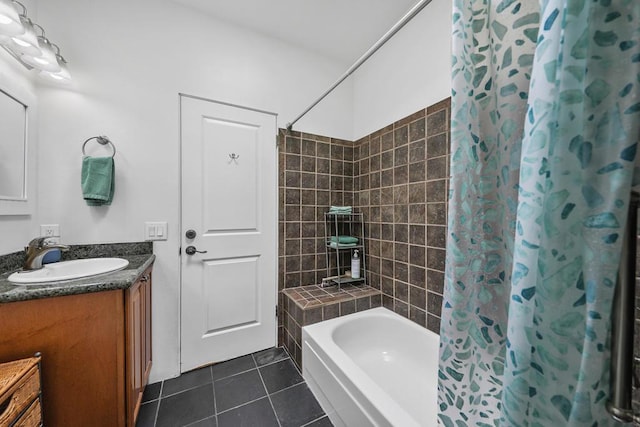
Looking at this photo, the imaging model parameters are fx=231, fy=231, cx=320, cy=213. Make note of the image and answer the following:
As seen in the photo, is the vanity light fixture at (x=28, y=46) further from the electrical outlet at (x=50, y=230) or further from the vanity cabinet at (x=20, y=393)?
the vanity cabinet at (x=20, y=393)

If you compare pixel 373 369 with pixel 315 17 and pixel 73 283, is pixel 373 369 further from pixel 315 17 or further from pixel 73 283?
pixel 315 17

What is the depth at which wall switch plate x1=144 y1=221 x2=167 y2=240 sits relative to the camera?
1.65 metres

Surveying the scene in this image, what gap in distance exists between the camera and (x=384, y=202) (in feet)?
6.73

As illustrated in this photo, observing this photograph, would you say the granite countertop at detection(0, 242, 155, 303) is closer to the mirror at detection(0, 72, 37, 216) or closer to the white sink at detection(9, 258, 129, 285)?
the white sink at detection(9, 258, 129, 285)

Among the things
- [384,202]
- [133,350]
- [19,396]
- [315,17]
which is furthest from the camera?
[384,202]

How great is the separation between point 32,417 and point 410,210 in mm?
2201

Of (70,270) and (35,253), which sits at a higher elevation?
(35,253)

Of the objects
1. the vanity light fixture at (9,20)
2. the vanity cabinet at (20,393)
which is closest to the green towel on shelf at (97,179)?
the vanity light fixture at (9,20)

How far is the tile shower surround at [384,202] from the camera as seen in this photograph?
1612 mm

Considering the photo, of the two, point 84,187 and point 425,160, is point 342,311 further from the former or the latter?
point 84,187

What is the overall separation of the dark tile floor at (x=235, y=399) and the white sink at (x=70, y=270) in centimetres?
91

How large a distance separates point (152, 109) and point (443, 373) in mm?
2221

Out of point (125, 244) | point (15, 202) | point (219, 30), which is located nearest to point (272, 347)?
point (125, 244)

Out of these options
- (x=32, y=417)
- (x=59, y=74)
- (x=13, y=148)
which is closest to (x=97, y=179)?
(x=13, y=148)
